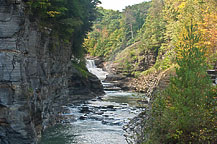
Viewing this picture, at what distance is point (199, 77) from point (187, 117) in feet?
5.20

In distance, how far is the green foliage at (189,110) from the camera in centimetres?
761

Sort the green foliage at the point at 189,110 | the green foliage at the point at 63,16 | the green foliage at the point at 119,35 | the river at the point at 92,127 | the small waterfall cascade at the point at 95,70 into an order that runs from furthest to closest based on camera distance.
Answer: the green foliage at the point at 119,35 < the small waterfall cascade at the point at 95,70 < the river at the point at 92,127 < the green foliage at the point at 63,16 < the green foliage at the point at 189,110

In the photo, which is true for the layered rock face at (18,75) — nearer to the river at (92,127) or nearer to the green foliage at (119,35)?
the river at (92,127)

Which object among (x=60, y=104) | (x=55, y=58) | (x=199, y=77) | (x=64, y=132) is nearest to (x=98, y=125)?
(x=64, y=132)

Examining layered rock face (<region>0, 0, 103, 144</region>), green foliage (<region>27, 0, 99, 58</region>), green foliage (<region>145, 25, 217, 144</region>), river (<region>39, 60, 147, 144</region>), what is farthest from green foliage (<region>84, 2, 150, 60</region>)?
green foliage (<region>145, 25, 217, 144</region>)

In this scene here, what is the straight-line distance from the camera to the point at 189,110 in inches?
305

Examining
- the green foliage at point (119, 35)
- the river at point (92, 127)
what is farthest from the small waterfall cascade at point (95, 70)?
the river at point (92, 127)

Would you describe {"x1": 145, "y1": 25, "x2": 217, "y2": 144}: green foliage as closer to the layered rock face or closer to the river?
the river

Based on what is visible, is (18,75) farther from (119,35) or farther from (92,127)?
(119,35)

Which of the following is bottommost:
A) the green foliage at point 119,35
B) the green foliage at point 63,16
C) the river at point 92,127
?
the river at point 92,127

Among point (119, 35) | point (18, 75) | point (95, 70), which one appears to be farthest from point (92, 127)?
point (119, 35)

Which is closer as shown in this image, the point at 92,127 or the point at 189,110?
the point at 189,110

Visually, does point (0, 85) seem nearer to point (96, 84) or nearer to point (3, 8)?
point (3, 8)

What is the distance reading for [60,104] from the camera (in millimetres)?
23031
